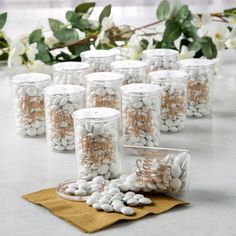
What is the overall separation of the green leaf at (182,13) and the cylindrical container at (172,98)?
445 mm

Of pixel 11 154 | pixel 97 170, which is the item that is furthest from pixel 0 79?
pixel 97 170

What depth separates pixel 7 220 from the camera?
1535 millimetres

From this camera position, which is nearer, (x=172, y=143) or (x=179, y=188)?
(x=179, y=188)

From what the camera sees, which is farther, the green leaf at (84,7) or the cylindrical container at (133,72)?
the green leaf at (84,7)

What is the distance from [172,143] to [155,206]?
0.46m

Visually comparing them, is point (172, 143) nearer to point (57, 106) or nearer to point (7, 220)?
point (57, 106)

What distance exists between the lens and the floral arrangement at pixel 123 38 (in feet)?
8.14

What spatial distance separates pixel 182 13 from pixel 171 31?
0.21 feet

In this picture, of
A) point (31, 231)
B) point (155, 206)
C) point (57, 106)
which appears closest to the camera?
point (31, 231)

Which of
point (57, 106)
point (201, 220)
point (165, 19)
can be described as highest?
point (165, 19)

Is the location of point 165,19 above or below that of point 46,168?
above

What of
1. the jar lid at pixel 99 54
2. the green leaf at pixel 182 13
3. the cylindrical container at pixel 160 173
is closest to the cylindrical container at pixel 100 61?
the jar lid at pixel 99 54

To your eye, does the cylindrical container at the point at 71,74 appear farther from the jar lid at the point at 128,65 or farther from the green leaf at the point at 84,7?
the green leaf at the point at 84,7

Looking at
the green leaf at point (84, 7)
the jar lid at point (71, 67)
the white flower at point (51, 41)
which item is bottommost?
the jar lid at point (71, 67)
